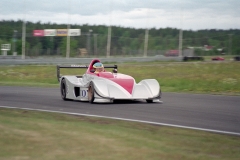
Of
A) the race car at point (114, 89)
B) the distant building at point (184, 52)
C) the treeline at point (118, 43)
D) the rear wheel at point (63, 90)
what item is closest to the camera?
the race car at point (114, 89)

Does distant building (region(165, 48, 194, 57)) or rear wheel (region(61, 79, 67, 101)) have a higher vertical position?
distant building (region(165, 48, 194, 57))

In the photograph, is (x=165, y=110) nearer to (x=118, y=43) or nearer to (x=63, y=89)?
(x=63, y=89)

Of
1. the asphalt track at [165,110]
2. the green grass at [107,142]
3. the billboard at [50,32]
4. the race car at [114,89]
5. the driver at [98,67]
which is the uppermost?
the billboard at [50,32]

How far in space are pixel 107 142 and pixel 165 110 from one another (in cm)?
543

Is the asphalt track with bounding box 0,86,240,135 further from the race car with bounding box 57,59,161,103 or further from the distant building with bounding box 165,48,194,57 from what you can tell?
the distant building with bounding box 165,48,194,57

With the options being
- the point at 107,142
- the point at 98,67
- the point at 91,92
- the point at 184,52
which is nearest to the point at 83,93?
the point at 91,92

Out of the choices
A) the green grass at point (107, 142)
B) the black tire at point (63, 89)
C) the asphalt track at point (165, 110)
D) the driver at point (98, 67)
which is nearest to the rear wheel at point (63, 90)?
the black tire at point (63, 89)

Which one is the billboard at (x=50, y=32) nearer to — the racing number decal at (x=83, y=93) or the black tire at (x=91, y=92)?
the racing number decal at (x=83, y=93)

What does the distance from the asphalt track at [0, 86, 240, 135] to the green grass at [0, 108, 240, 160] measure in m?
0.95

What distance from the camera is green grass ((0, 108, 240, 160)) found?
7.58 metres

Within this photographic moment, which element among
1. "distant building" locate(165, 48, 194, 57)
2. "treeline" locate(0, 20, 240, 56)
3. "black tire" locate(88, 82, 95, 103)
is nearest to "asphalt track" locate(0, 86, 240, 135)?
"black tire" locate(88, 82, 95, 103)

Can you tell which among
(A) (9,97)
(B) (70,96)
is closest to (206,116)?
(B) (70,96)

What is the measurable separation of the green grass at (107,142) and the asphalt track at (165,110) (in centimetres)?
95

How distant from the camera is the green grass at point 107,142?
7578 mm
